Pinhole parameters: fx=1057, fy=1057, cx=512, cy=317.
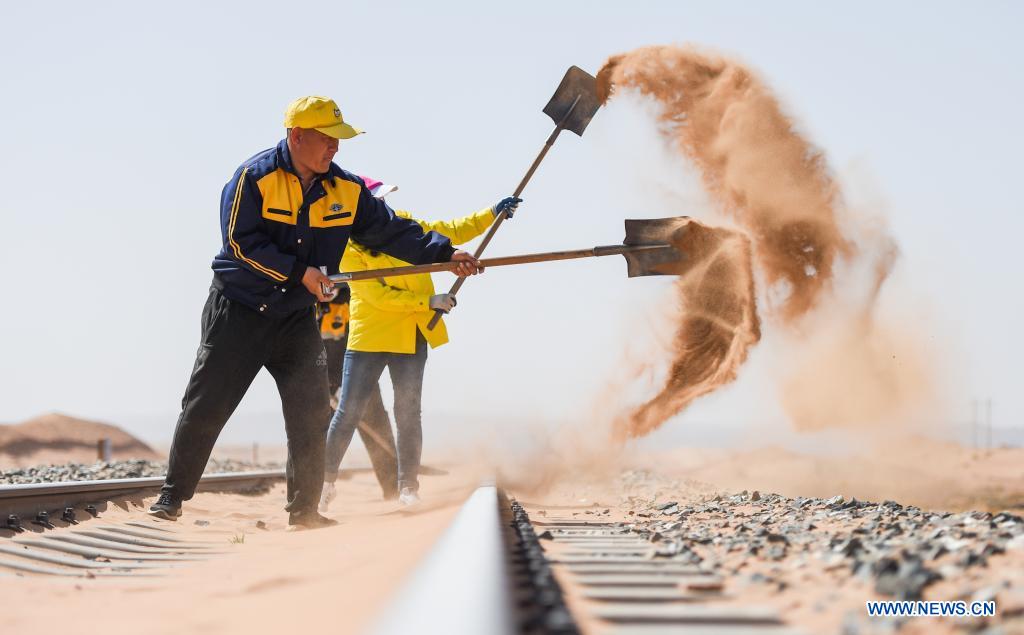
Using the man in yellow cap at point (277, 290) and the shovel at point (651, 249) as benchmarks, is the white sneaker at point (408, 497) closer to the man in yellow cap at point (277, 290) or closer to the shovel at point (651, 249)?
the man in yellow cap at point (277, 290)

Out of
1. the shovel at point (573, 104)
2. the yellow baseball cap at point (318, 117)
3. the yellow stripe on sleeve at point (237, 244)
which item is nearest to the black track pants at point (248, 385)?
the yellow stripe on sleeve at point (237, 244)

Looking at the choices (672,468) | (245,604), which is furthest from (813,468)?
(245,604)

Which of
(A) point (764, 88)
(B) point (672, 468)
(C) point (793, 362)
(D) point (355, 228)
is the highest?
(A) point (764, 88)

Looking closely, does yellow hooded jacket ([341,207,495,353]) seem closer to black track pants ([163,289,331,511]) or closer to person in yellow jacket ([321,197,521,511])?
person in yellow jacket ([321,197,521,511])

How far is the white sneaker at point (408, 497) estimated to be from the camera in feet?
23.9

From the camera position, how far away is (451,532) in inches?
145

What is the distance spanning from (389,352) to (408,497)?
1.04 m

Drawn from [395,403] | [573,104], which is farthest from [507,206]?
[395,403]

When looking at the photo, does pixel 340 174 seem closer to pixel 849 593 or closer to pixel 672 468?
pixel 849 593

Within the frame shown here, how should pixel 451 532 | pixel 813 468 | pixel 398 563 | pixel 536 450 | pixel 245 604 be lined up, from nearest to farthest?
pixel 245 604 < pixel 398 563 < pixel 451 532 < pixel 536 450 < pixel 813 468

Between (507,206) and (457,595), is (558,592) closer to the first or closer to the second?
(457,595)

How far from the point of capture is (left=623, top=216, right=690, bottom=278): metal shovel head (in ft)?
24.3

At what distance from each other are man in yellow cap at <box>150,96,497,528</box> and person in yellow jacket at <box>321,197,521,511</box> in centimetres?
136

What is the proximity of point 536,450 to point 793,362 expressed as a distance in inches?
92.6
